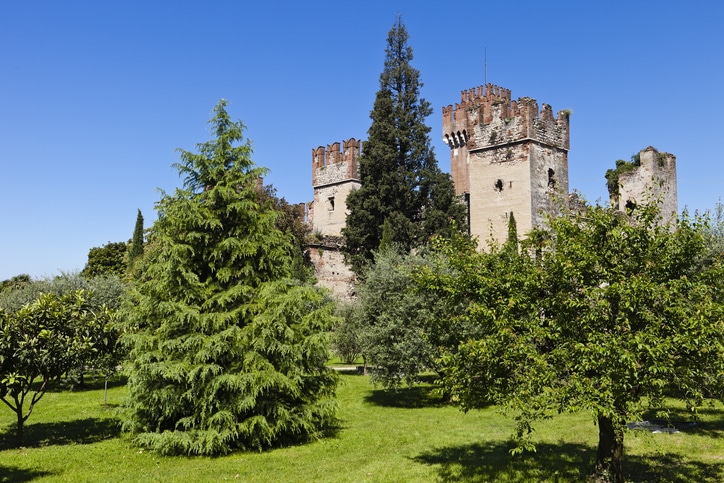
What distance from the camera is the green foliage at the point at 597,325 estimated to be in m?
8.90

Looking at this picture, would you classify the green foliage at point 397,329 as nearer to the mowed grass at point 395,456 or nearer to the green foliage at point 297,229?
the mowed grass at point 395,456

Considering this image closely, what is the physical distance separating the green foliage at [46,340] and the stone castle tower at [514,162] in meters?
22.1

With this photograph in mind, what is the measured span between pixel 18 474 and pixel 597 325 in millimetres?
11753

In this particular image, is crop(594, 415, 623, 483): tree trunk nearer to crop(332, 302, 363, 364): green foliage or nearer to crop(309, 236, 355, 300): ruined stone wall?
crop(332, 302, 363, 364): green foliage

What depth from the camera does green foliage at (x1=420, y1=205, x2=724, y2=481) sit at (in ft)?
29.2

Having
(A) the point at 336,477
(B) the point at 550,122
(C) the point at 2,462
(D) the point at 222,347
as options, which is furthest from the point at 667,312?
(B) the point at 550,122

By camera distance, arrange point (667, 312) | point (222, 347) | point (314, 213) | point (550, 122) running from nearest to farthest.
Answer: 1. point (667, 312)
2. point (222, 347)
3. point (550, 122)
4. point (314, 213)

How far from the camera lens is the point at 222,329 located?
50.0 feet

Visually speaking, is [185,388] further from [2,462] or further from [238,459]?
[2,462]

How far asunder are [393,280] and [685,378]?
1476cm

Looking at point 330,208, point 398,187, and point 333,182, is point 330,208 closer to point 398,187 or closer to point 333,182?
point 333,182

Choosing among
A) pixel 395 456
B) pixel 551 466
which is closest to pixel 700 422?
pixel 551 466

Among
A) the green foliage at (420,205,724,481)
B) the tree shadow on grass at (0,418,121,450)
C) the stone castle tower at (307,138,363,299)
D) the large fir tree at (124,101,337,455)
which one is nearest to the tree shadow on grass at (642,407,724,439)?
the green foliage at (420,205,724,481)

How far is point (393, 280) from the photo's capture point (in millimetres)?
23656
